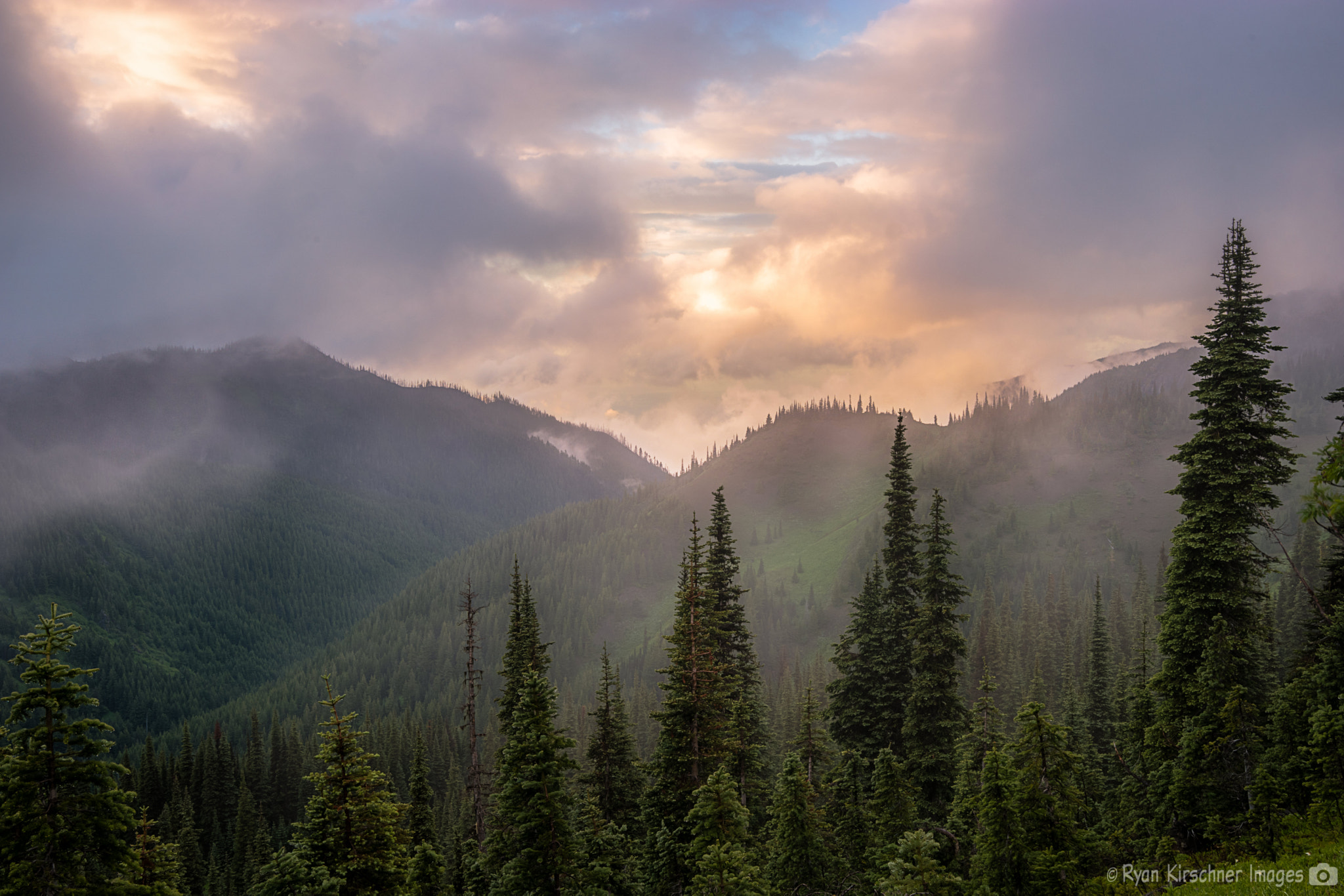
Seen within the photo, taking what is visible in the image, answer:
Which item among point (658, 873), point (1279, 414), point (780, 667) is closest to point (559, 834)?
point (658, 873)

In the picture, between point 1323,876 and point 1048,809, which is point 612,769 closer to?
point 1048,809

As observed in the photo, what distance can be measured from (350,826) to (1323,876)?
24082 millimetres

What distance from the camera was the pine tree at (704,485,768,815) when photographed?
111ft

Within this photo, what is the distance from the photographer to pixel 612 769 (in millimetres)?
36812

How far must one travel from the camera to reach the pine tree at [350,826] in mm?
20453

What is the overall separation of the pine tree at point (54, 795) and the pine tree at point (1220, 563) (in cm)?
2897

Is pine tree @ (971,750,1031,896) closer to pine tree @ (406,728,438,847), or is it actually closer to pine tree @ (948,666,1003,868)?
pine tree @ (948,666,1003,868)

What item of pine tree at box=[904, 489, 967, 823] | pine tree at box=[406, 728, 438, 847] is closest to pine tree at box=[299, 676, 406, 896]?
pine tree at box=[904, 489, 967, 823]

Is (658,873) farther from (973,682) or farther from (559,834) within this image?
(973,682)

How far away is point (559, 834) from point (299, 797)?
106 meters

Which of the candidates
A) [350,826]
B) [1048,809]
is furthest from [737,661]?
[350,826]

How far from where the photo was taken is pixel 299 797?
348 feet

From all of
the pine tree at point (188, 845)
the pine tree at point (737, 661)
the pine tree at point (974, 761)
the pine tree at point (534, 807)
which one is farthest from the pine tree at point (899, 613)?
the pine tree at point (188, 845)

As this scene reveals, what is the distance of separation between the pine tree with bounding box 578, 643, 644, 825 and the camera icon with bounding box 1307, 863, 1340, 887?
26458mm
